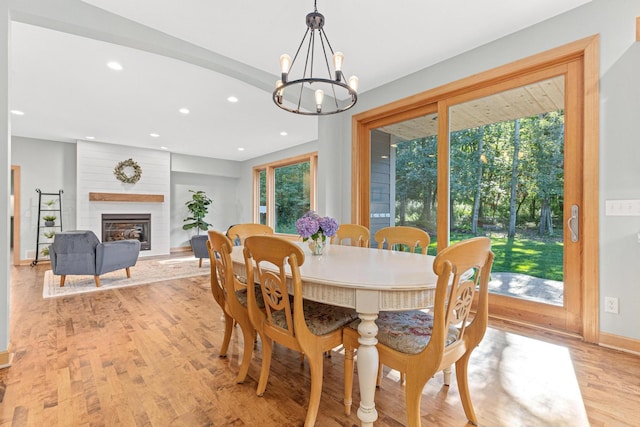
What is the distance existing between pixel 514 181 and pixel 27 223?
8314 millimetres

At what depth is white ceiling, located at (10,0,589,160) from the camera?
225 cm

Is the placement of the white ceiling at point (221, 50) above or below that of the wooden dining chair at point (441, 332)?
above

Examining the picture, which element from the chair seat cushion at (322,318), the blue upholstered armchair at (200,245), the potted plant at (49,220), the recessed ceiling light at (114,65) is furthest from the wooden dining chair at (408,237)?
the potted plant at (49,220)

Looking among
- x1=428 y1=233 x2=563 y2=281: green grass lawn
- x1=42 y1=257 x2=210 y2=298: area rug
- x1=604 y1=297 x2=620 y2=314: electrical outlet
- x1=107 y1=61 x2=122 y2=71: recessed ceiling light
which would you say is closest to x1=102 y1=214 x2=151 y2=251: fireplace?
x1=42 y1=257 x2=210 y2=298: area rug

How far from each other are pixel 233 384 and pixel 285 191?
589cm

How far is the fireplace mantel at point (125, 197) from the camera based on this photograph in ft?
20.3

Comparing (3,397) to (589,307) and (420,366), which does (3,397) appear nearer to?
(420,366)

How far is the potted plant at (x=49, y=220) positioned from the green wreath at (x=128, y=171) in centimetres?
139

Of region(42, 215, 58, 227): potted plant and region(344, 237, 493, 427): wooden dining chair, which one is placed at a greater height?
region(42, 215, 58, 227): potted plant

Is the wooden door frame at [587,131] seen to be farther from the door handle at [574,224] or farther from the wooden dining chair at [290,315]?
the wooden dining chair at [290,315]

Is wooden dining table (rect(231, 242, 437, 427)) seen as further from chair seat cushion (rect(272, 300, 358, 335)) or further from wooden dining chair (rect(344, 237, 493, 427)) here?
chair seat cushion (rect(272, 300, 358, 335))

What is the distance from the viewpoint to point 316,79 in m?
1.73

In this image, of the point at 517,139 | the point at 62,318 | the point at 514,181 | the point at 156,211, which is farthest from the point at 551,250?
the point at 156,211

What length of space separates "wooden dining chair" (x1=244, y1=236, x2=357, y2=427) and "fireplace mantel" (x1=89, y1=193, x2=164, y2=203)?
630 centimetres
